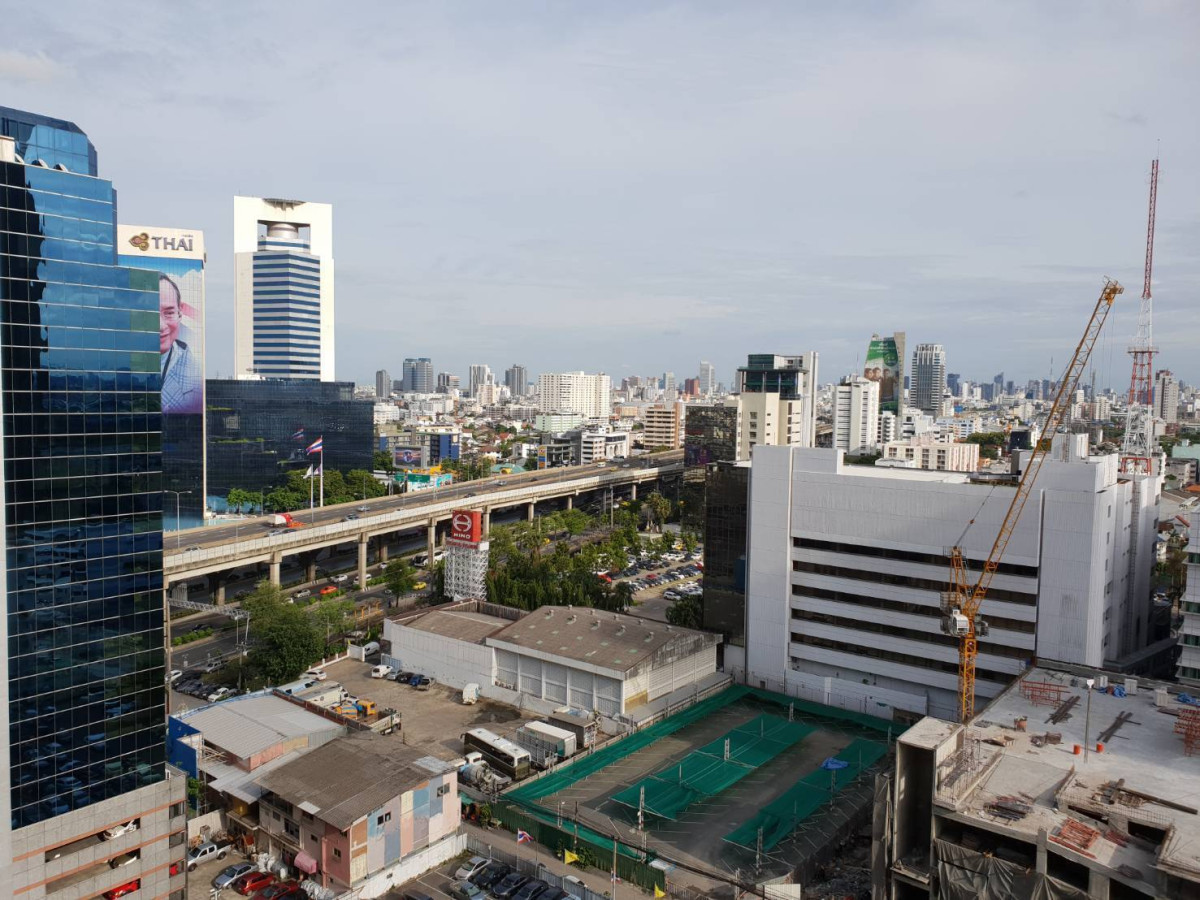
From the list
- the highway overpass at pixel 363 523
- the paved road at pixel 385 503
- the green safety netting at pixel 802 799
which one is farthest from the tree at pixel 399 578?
the green safety netting at pixel 802 799

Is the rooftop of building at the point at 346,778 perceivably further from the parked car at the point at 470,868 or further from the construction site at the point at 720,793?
the construction site at the point at 720,793

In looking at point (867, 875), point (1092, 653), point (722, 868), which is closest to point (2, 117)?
point (722, 868)

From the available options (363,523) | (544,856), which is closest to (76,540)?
(544,856)

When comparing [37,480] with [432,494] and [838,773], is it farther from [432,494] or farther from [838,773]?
[432,494]

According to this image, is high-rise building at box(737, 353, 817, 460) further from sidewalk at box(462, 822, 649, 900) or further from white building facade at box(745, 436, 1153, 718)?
sidewalk at box(462, 822, 649, 900)

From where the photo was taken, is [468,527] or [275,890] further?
[468,527]

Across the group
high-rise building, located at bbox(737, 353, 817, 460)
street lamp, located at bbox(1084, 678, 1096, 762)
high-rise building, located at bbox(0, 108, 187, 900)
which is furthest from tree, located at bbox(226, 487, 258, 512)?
street lamp, located at bbox(1084, 678, 1096, 762)

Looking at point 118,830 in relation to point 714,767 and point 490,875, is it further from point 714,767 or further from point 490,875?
point 714,767
